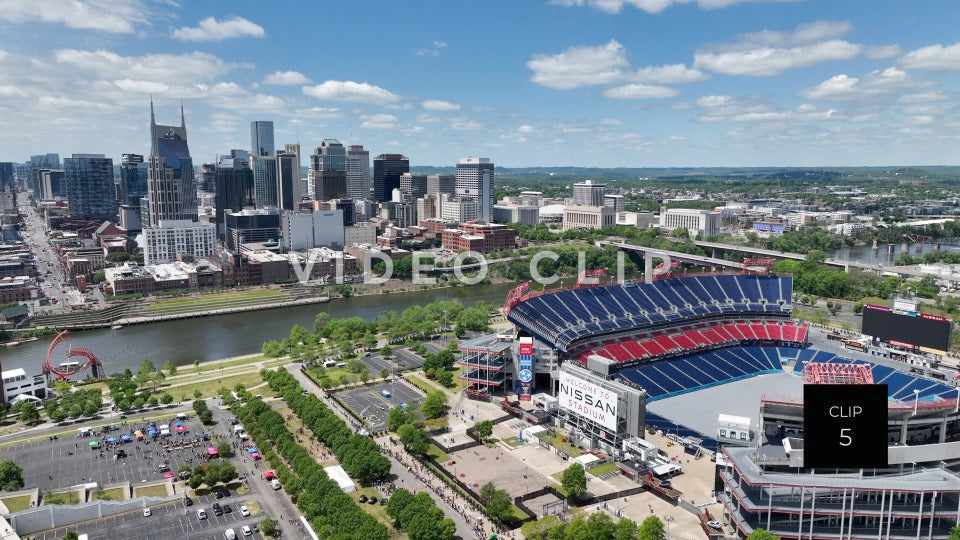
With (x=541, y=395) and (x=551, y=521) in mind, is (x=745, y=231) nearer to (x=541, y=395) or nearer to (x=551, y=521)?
(x=541, y=395)

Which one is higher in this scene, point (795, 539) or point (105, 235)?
point (105, 235)

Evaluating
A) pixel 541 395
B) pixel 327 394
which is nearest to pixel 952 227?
pixel 541 395

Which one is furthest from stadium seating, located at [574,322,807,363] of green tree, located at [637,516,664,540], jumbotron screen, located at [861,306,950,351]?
green tree, located at [637,516,664,540]

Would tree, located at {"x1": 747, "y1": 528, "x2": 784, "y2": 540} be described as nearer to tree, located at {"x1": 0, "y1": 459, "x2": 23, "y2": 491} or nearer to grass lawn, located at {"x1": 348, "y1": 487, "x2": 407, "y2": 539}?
grass lawn, located at {"x1": 348, "y1": 487, "x2": 407, "y2": 539}

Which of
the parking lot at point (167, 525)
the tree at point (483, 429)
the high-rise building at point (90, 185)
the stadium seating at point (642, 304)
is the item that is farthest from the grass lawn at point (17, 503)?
the high-rise building at point (90, 185)

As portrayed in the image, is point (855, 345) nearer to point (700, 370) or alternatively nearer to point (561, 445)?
point (700, 370)
